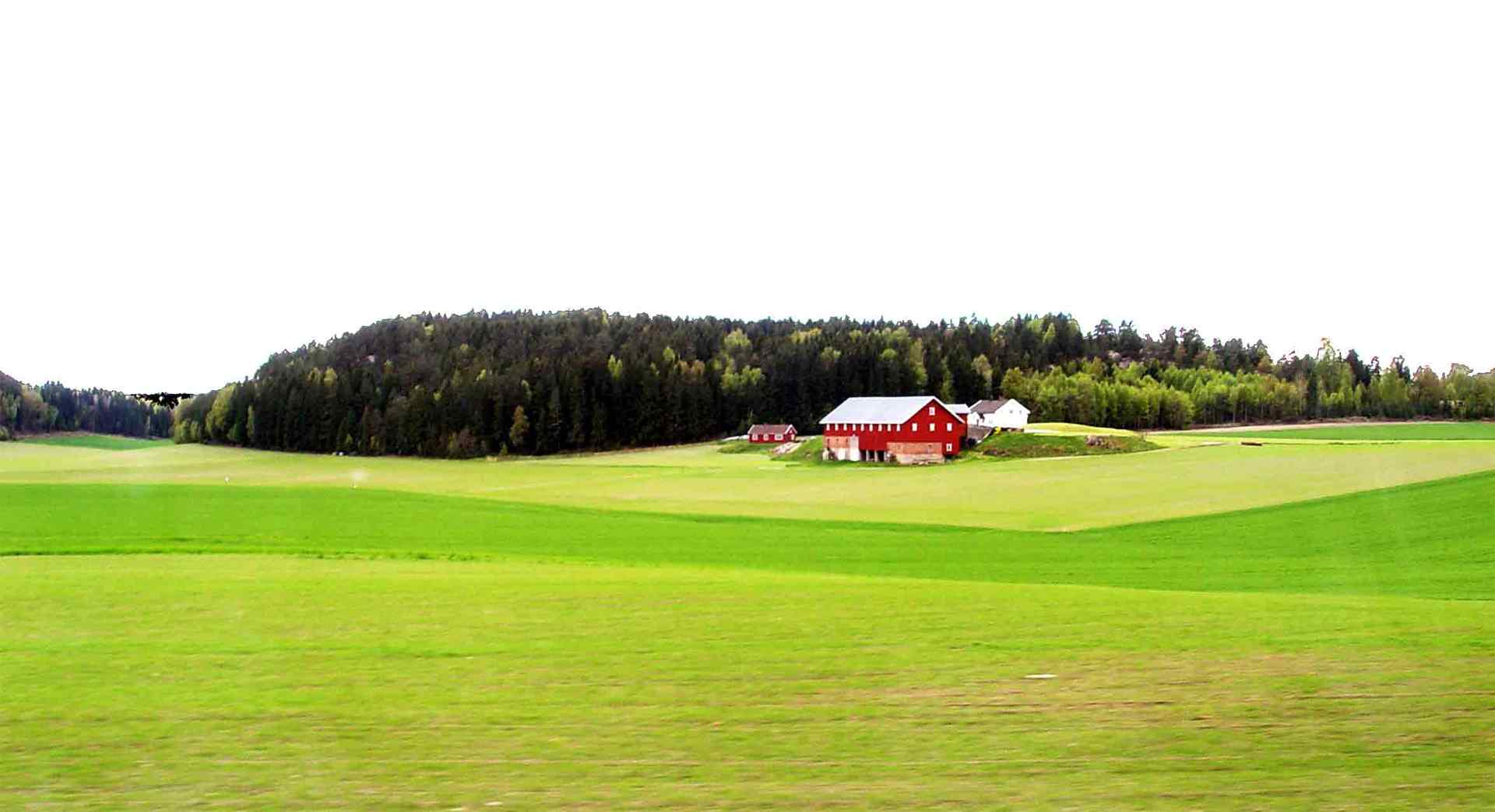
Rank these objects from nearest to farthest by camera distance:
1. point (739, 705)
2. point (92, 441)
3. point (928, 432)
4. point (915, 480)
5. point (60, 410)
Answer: point (739, 705) < point (915, 480) < point (60, 410) < point (928, 432) < point (92, 441)

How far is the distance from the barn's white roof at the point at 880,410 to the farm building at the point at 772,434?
57.8 feet

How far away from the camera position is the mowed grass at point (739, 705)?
8477 mm

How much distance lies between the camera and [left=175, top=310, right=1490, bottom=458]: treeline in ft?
377

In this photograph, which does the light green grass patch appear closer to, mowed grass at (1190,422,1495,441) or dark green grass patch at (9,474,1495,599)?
mowed grass at (1190,422,1495,441)

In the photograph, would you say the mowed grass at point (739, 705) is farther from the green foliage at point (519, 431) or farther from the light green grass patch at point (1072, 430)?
A: the green foliage at point (519, 431)

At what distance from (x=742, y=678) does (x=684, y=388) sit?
110352 mm

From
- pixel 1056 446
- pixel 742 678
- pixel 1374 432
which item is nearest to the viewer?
pixel 742 678

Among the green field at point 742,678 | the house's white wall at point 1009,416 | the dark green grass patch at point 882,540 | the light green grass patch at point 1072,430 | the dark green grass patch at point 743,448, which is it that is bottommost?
the dark green grass patch at point 882,540

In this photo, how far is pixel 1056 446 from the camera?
77.6m

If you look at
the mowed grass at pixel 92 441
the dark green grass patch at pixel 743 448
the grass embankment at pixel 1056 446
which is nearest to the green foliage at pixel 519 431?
the dark green grass patch at pixel 743 448

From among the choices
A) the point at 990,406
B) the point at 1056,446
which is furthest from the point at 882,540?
the point at 990,406

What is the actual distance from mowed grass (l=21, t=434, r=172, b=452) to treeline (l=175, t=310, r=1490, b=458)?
1835 cm

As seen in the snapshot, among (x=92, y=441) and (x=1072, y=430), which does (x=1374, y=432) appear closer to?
(x=1072, y=430)

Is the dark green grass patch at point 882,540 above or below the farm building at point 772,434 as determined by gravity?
below
